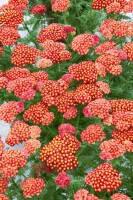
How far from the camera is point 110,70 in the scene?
3.43m

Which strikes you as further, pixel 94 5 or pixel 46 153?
pixel 94 5

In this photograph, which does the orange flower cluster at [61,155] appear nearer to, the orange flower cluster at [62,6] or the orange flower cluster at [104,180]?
the orange flower cluster at [104,180]

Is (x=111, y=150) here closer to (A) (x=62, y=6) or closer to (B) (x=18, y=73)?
(B) (x=18, y=73)

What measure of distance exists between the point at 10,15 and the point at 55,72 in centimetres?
76

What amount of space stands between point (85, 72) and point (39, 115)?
51cm

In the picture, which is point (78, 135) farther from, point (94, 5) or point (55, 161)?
point (94, 5)

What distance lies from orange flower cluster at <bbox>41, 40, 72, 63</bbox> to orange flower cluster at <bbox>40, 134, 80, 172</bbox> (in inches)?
36.4

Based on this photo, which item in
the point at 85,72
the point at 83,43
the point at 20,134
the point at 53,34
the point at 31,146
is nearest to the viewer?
the point at 31,146

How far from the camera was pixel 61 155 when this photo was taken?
2773 mm

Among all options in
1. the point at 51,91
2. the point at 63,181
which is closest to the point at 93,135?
the point at 63,181

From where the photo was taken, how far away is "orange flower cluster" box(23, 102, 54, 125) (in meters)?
3.16

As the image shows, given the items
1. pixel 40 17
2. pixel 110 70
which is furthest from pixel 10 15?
pixel 110 70

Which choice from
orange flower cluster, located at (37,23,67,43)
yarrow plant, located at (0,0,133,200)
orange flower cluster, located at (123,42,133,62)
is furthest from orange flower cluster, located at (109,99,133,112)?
orange flower cluster, located at (37,23,67,43)

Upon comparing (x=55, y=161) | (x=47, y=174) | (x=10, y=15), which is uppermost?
(x=10, y=15)
